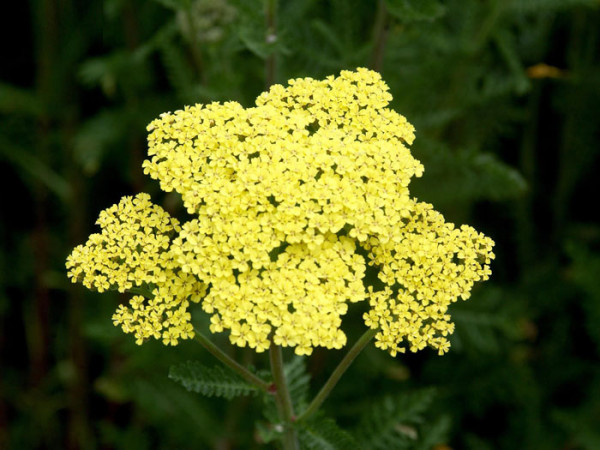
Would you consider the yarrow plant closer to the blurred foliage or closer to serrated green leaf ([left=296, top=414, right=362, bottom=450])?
serrated green leaf ([left=296, top=414, right=362, bottom=450])

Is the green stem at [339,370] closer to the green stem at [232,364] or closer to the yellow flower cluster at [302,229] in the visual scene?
the yellow flower cluster at [302,229]

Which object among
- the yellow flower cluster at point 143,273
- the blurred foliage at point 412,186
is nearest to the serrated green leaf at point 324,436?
the yellow flower cluster at point 143,273

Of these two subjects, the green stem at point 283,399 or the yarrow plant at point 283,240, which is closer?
the yarrow plant at point 283,240

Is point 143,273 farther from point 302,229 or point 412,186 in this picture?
point 412,186

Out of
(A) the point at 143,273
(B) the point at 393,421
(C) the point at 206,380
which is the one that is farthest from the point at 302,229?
(B) the point at 393,421

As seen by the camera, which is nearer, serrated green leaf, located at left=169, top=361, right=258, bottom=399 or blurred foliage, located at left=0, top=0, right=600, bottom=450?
serrated green leaf, located at left=169, top=361, right=258, bottom=399

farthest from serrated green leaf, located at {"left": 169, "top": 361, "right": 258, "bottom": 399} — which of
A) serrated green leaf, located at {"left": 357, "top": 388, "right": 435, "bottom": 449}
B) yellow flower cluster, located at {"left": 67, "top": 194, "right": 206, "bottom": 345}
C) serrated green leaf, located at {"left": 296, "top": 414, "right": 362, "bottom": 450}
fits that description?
serrated green leaf, located at {"left": 357, "top": 388, "right": 435, "bottom": 449}
